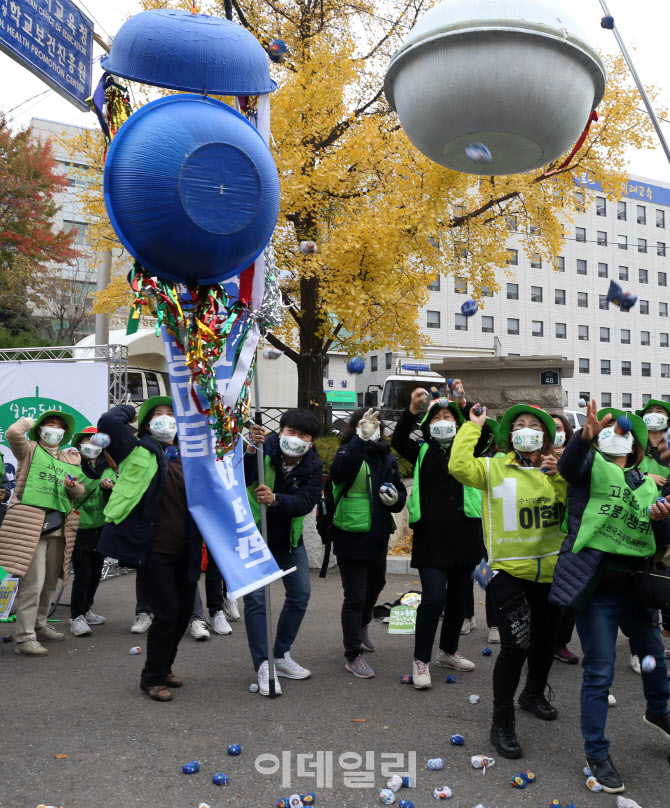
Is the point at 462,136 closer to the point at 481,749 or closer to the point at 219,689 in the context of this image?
the point at 481,749

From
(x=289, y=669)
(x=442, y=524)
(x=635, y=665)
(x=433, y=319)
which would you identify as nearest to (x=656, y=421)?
(x=635, y=665)

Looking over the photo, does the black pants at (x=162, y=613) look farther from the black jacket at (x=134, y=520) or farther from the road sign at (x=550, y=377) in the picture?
the road sign at (x=550, y=377)

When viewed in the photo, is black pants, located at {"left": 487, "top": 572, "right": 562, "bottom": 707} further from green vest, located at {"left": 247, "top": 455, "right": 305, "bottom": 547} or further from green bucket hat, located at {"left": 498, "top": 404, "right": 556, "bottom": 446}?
green vest, located at {"left": 247, "top": 455, "right": 305, "bottom": 547}

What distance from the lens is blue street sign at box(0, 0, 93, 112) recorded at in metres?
4.52

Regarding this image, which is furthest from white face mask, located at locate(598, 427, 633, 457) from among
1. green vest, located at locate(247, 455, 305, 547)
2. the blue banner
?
green vest, located at locate(247, 455, 305, 547)

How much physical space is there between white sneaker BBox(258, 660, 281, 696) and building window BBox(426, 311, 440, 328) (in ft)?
135

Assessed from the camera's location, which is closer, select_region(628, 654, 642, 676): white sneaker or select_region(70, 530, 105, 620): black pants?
select_region(628, 654, 642, 676): white sneaker

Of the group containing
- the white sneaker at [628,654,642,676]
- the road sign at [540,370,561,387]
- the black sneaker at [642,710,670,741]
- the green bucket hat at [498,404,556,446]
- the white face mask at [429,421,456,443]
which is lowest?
the white sneaker at [628,654,642,676]

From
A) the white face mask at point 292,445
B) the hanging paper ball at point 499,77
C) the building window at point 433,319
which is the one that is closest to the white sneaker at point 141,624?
the white face mask at point 292,445

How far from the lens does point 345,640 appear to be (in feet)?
16.8

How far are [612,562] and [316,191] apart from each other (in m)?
9.38

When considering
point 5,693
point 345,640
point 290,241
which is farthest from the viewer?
point 290,241

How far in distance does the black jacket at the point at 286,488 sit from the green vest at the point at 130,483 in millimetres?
627

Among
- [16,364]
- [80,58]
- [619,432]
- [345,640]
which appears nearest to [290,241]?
[16,364]
